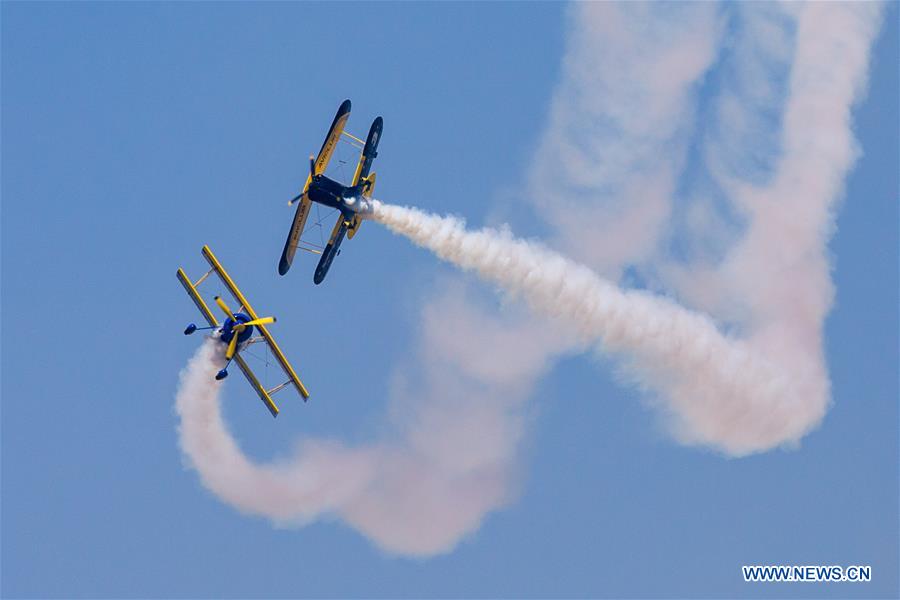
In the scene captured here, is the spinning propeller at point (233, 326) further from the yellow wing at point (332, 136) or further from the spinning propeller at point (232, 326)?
the yellow wing at point (332, 136)

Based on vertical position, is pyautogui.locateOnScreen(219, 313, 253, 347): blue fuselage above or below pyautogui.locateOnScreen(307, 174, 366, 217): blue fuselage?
below

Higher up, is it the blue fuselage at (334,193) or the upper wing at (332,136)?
the upper wing at (332,136)

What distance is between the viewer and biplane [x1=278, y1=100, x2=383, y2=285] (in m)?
76.1

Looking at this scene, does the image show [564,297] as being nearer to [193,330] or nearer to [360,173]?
[360,173]

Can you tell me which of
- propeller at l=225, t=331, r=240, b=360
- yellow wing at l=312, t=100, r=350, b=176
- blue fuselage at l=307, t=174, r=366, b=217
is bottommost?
propeller at l=225, t=331, r=240, b=360

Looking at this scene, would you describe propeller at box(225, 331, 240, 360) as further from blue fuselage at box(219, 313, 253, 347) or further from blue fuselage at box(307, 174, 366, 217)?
blue fuselage at box(307, 174, 366, 217)

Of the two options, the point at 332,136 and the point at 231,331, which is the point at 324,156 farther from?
the point at 231,331

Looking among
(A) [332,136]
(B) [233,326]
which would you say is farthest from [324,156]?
(B) [233,326]

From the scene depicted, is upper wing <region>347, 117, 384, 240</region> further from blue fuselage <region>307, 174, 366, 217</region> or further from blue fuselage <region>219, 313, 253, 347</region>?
blue fuselage <region>219, 313, 253, 347</region>

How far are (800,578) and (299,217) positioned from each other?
2228cm

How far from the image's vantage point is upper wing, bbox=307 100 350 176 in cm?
7775

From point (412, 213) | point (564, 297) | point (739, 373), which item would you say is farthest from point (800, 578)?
point (412, 213)

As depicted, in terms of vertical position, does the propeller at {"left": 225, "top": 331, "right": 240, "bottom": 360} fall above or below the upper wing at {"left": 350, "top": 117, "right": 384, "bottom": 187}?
below

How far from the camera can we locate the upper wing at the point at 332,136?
255 ft
